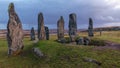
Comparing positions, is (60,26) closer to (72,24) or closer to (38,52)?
(72,24)

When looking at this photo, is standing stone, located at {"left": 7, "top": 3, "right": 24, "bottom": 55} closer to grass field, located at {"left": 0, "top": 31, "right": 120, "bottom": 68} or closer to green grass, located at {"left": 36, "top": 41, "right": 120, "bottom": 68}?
grass field, located at {"left": 0, "top": 31, "right": 120, "bottom": 68}

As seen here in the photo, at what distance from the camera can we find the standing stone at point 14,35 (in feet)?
138

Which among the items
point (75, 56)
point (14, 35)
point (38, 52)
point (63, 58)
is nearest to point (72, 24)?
point (14, 35)

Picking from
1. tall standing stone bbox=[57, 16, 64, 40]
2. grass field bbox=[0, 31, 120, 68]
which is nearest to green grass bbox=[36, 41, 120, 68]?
grass field bbox=[0, 31, 120, 68]

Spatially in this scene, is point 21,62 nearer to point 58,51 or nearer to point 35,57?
point 35,57

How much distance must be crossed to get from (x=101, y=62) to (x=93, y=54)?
252 centimetres

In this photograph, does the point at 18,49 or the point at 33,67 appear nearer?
the point at 33,67

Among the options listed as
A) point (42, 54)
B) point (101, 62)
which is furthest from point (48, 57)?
point (101, 62)

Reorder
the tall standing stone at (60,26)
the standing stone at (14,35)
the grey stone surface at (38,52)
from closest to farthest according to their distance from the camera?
the grey stone surface at (38,52) → the standing stone at (14,35) → the tall standing stone at (60,26)

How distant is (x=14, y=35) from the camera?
42.1m

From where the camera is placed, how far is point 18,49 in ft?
139

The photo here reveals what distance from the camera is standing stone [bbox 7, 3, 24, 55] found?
4206cm

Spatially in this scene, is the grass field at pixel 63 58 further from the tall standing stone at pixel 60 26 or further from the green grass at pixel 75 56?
the tall standing stone at pixel 60 26

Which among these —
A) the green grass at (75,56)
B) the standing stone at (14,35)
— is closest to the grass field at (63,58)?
the green grass at (75,56)
